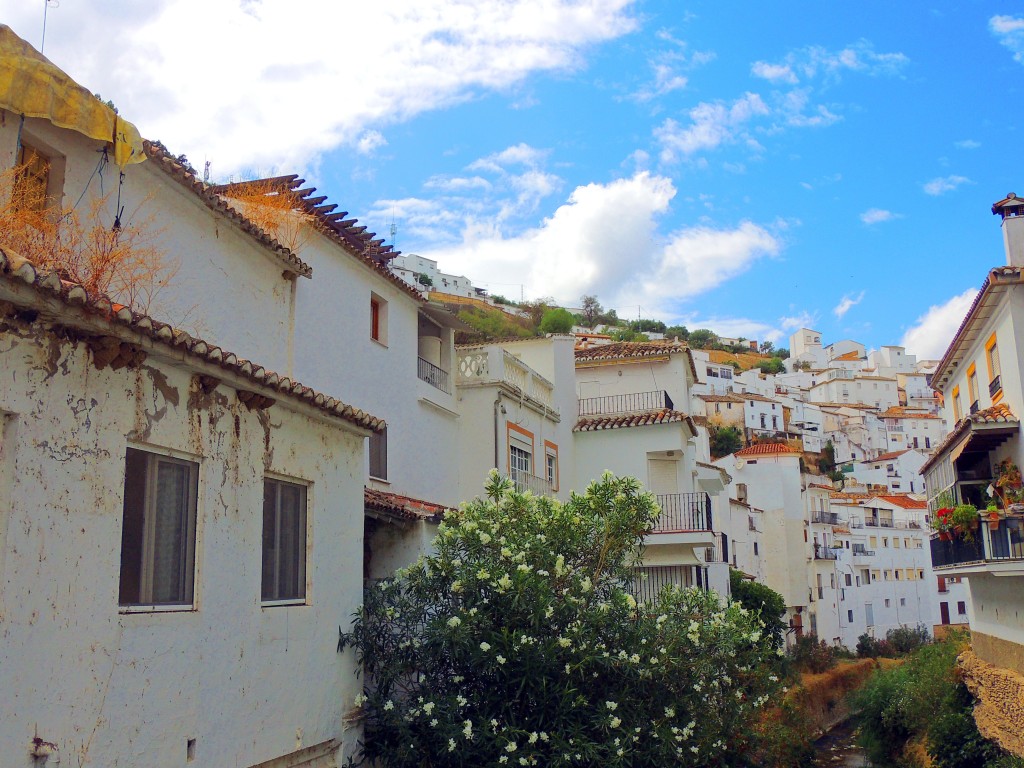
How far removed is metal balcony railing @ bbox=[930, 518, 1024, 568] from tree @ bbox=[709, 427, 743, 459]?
71.3 metres

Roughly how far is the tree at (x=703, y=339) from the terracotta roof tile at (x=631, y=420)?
12049 cm

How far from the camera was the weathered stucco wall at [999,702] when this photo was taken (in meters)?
19.9

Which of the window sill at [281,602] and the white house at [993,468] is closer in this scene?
the window sill at [281,602]

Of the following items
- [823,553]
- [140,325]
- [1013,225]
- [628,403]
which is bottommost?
[823,553]

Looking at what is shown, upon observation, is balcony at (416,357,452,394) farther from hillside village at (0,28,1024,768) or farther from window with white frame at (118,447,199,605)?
window with white frame at (118,447,199,605)

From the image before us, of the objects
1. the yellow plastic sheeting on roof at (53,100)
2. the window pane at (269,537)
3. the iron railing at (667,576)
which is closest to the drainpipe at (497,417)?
the iron railing at (667,576)

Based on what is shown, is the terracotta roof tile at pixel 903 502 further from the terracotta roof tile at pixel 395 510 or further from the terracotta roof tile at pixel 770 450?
the terracotta roof tile at pixel 395 510

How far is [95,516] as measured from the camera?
22.4 feet

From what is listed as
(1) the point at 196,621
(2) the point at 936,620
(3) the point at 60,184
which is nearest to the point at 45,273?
(1) the point at 196,621

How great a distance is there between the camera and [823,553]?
55312 millimetres

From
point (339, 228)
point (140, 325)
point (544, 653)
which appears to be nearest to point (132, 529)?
point (140, 325)

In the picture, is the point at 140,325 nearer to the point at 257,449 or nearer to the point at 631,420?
the point at 257,449

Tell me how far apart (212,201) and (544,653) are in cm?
734

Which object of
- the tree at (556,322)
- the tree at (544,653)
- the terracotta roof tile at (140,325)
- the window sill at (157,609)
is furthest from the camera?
the tree at (556,322)
